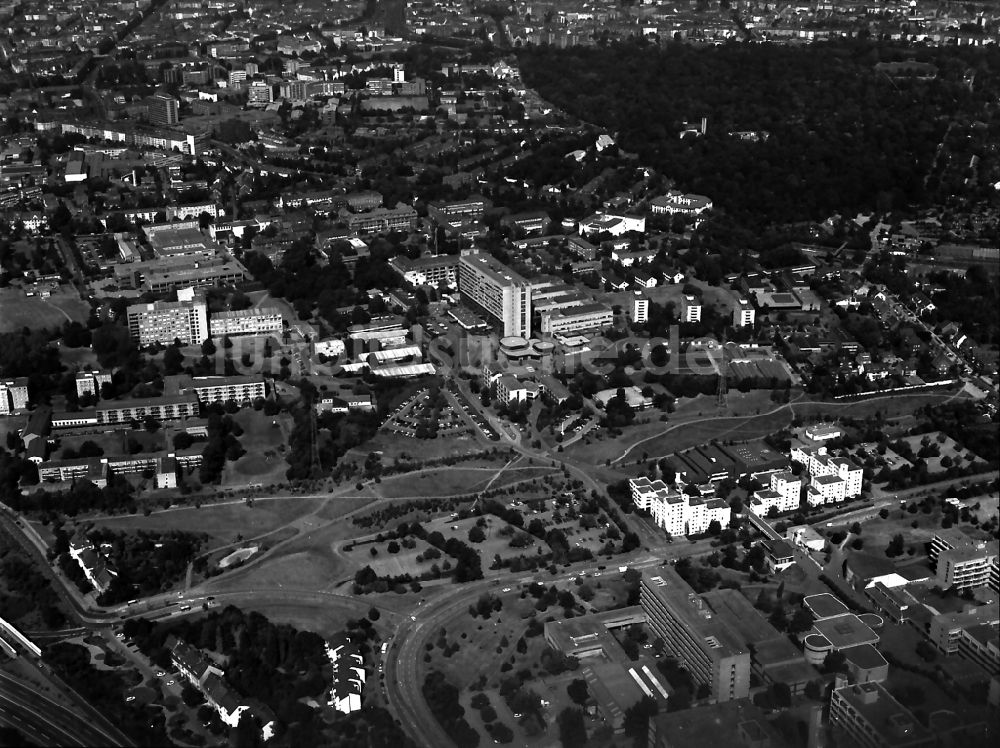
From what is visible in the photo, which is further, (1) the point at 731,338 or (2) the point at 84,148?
(2) the point at 84,148

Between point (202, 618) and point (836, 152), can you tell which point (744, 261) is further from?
point (202, 618)

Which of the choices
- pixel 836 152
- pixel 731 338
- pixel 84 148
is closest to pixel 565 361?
pixel 731 338

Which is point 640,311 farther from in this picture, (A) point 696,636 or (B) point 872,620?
(A) point 696,636

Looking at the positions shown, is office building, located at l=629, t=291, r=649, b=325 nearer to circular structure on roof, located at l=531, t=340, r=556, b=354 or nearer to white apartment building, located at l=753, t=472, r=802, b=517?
circular structure on roof, located at l=531, t=340, r=556, b=354

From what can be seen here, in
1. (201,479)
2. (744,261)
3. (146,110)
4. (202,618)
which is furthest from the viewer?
(146,110)

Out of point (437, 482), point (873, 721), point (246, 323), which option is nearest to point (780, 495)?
point (437, 482)

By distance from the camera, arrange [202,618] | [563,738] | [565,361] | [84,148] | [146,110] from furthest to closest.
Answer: [146,110]
[84,148]
[565,361]
[202,618]
[563,738]

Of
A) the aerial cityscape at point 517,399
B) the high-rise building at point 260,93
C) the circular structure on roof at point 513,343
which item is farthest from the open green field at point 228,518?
the high-rise building at point 260,93
